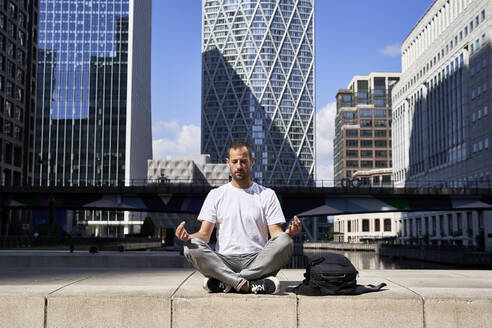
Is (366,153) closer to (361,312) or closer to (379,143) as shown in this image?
(379,143)

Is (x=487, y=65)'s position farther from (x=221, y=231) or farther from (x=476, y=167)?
(x=221, y=231)

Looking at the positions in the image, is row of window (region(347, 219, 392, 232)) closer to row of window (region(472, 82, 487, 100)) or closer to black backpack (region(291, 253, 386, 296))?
row of window (region(472, 82, 487, 100))

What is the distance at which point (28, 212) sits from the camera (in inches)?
3538

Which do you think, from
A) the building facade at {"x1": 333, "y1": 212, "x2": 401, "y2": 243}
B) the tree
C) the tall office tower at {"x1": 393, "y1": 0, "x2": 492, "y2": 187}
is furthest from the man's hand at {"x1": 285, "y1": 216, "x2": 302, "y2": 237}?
the building facade at {"x1": 333, "y1": 212, "x2": 401, "y2": 243}

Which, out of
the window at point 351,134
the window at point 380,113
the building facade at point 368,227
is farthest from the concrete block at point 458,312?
the window at point 380,113

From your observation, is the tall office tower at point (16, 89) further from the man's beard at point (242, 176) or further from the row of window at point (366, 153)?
the row of window at point (366, 153)

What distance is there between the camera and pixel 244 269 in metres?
6.64

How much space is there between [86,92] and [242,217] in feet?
436

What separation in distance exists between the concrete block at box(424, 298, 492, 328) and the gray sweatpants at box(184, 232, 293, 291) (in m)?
1.71

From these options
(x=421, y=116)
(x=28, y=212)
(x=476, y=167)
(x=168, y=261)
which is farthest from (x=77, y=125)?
(x=168, y=261)

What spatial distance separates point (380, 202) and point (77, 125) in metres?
96.6

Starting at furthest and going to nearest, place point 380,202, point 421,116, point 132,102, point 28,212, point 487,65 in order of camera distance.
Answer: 1. point 132,102
2. point 421,116
3. point 28,212
4. point 487,65
5. point 380,202

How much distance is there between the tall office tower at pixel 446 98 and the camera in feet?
256

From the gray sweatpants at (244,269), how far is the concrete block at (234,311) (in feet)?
0.98
